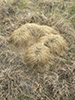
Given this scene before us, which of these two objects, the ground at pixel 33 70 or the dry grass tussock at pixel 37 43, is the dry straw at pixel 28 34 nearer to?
the dry grass tussock at pixel 37 43

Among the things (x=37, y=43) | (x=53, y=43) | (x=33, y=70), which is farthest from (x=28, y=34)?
(x=33, y=70)

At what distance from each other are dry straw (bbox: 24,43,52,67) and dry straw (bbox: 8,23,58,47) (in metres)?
0.47

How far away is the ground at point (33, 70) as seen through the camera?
7.97ft

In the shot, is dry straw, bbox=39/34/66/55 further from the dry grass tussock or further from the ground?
the ground

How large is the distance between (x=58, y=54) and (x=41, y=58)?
0.63m

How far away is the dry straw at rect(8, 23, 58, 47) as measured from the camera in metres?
3.16

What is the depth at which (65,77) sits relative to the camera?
2.70 metres

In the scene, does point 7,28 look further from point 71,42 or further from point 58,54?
point 71,42

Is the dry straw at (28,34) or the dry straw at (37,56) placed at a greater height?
the dry straw at (28,34)

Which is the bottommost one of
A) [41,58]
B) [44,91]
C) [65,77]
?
[44,91]

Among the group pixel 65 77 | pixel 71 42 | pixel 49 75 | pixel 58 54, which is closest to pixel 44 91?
pixel 49 75

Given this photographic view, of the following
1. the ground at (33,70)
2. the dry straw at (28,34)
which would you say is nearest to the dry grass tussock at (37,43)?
the dry straw at (28,34)

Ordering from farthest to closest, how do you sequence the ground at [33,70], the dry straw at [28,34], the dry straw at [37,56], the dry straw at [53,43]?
the dry straw at [28,34]
the dry straw at [53,43]
the dry straw at [37,56]
the ground at [33,70]

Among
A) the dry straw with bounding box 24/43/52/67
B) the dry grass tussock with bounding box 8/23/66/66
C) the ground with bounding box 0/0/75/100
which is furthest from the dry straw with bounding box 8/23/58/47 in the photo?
the dry straw with bounding box 24/43/52/67
